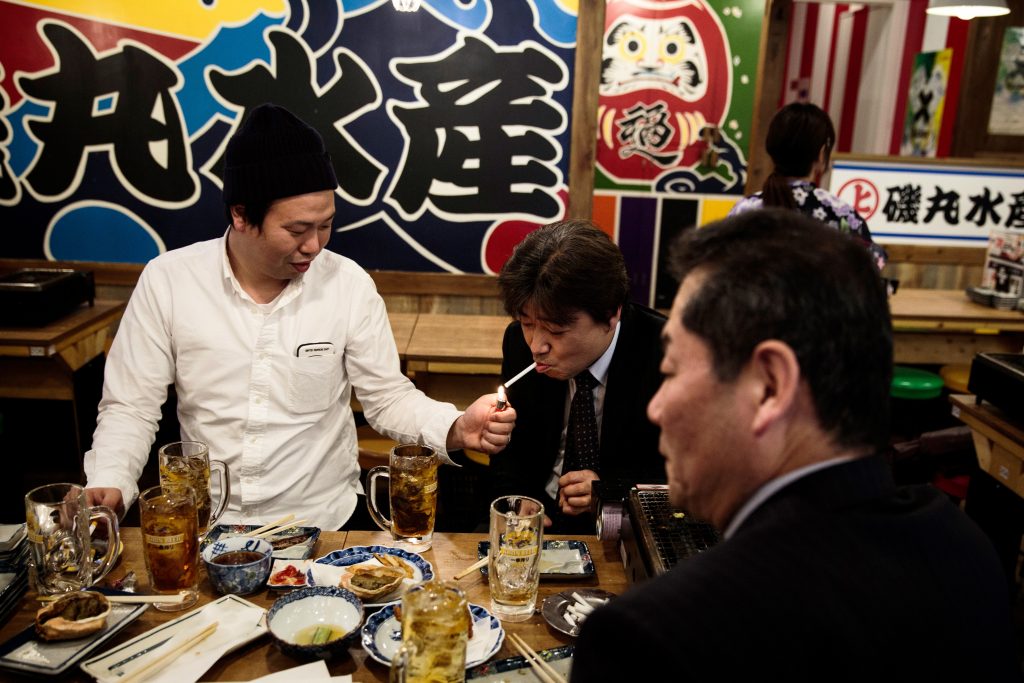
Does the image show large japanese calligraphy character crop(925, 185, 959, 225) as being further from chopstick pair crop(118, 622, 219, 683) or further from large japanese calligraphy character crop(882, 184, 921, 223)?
chopstick pair crop(118, 622, 219, 683)

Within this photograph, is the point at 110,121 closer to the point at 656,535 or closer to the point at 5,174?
the point at 5,174

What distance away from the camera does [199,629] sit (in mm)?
1373

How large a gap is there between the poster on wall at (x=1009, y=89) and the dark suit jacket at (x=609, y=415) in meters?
4.88

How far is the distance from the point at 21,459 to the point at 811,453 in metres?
4.03

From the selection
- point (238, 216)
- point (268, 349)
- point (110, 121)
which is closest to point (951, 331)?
point (268, 349)

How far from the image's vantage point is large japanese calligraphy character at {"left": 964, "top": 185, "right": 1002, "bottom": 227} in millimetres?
5180

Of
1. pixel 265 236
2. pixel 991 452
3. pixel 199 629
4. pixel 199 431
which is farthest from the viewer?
pixel 991 452

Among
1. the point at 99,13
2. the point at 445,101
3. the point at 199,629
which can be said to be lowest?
the point at 199,629

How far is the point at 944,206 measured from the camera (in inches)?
205

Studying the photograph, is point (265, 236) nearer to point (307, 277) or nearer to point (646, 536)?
point (307, 277)

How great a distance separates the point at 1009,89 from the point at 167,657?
21.5 feet

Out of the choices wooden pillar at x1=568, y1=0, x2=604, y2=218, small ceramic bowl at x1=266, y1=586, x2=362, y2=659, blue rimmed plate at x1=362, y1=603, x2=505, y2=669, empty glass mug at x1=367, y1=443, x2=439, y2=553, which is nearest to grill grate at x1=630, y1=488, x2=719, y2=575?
blue rimmed plate at x1=362, y1=603, x2=505, y2=669

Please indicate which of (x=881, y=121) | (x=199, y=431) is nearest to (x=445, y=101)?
(x=199, y=431)

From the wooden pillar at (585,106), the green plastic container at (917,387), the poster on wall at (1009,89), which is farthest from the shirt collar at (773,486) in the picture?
the poster on wall at (1009,89)
